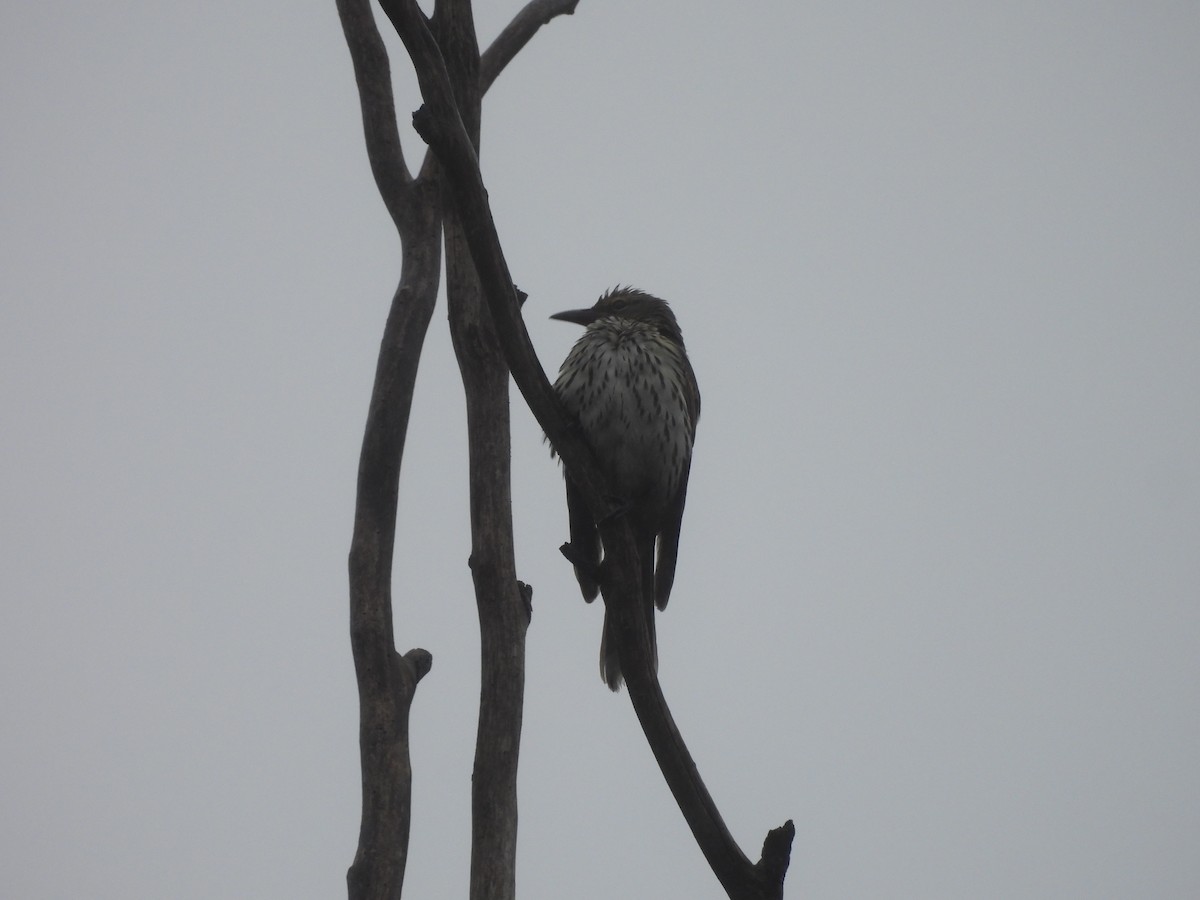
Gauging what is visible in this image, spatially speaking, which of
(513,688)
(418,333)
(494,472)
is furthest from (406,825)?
(418,333)

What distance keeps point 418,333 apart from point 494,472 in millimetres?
842

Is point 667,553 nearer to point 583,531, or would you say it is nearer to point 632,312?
point 583,531

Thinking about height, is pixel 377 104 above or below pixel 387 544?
above

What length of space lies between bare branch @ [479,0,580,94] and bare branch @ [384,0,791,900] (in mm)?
2085

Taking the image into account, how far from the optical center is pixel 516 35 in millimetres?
5414

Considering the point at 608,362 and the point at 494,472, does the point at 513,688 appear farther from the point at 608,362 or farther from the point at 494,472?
the point at 608,362

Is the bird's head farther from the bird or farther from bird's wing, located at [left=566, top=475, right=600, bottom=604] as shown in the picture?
bird's wing, located at [left=566, top=475, right=600, bottom=604]

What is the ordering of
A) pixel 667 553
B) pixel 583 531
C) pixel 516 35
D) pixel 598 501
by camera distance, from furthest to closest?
1. pixel 516 35
2. pixel 667 553
3. pixel 583 531
4. pixel 598 501

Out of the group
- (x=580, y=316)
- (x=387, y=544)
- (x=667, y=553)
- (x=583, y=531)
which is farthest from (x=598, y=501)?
(x=580, y=316)

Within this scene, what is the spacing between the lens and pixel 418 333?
4652 millimetres

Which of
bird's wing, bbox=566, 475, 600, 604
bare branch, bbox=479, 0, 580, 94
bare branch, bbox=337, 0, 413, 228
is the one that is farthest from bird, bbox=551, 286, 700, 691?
bare branch, bbox=479, 0, 580, 94

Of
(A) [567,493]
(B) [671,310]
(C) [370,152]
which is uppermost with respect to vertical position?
(C) [370,152]

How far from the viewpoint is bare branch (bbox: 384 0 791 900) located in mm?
2980

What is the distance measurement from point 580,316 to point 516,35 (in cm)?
146
